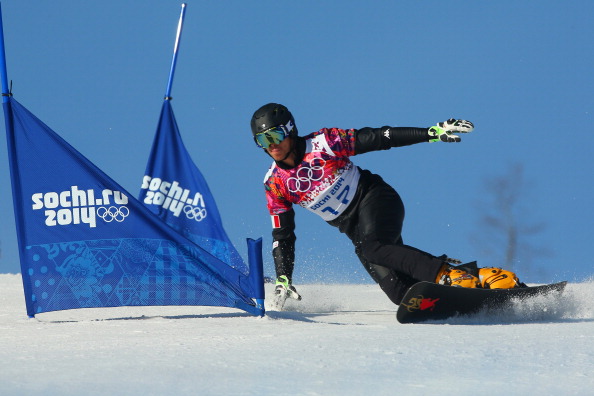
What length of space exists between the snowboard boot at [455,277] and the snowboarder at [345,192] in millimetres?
13

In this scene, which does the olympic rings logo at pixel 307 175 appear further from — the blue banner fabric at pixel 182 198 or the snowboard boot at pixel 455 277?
the blue banner fabric at pixel 182 198

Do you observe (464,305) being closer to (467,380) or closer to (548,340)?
(548,340)

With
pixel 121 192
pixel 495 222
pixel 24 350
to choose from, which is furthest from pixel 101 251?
pixel 495 222

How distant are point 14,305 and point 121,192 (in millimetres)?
2413

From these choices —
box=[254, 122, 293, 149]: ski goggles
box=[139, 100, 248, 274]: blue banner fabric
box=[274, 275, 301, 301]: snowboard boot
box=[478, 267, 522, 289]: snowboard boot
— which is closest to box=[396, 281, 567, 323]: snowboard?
box=[478, 267, 522, 289]: snowboard boot

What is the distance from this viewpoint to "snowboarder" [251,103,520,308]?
17.1ft

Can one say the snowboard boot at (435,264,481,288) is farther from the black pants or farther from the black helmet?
the black helmet

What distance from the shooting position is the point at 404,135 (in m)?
5.40

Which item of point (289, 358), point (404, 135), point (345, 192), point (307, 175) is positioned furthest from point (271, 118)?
point (289, 358)

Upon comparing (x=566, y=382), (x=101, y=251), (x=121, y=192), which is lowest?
(x=566, y=382)

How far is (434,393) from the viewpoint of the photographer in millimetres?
→ 2352

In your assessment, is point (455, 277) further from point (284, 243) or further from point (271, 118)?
point (271, 118)

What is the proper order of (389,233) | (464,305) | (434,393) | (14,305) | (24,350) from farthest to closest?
(14,305) → (389,233) → (464,305) → (24,350) → (434,393)

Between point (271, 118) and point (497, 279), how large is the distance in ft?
6.91
